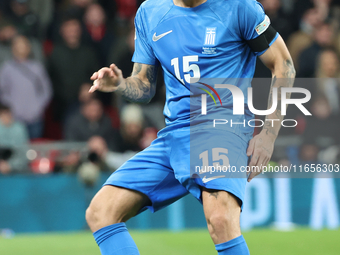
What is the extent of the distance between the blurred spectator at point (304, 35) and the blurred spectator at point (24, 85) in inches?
165

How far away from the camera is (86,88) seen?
28.5ft

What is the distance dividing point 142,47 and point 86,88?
5.20 m

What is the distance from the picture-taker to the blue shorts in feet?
9.84

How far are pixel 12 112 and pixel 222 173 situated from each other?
6.34m

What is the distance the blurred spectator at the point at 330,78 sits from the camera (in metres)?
8.41

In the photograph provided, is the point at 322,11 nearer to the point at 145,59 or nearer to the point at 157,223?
the point at 157,223

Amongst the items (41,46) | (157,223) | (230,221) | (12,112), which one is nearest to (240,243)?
(230,221)

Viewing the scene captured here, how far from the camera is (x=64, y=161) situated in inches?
323

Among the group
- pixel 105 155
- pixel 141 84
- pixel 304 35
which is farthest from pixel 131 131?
pixel 141 84

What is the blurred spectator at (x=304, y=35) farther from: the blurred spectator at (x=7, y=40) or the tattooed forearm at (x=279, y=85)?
the tattooed forearm at (x=279, y=85)

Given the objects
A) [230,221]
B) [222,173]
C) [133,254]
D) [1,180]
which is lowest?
[1,180]

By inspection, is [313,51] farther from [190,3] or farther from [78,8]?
[190,3]

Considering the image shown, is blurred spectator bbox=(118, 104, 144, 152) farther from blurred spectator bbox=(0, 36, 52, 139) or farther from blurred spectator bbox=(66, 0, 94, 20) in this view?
blurred spectator bbox=(66, 0, 94, 20)

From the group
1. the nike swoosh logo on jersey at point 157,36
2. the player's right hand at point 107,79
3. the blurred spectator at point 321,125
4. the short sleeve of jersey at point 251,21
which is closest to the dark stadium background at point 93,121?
the blurred spectator at point 321,125
